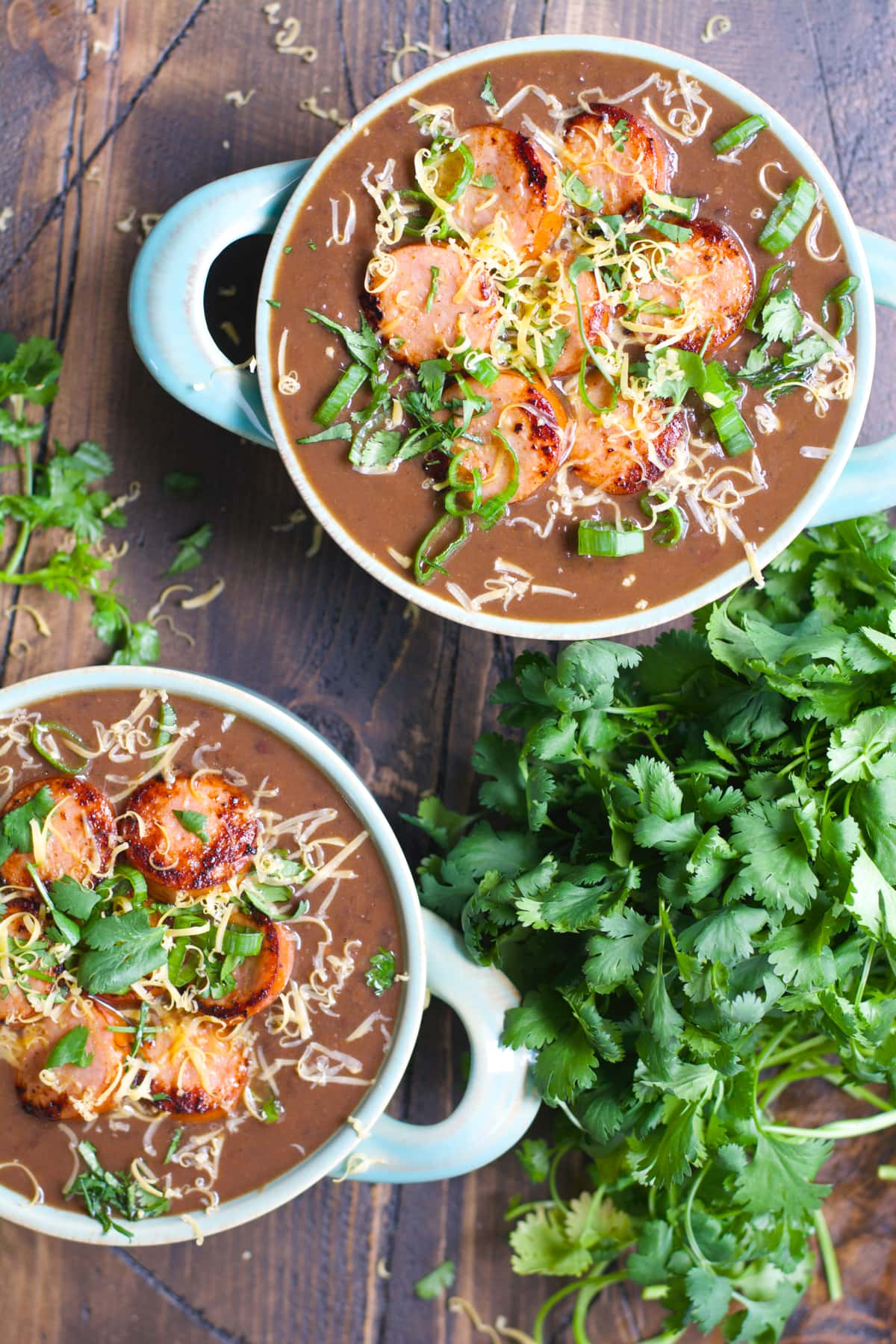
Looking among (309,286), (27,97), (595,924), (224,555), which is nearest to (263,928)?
(595,924)

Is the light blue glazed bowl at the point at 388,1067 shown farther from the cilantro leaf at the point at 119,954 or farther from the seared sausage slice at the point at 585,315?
the seared sausage slice at the point at 585,315

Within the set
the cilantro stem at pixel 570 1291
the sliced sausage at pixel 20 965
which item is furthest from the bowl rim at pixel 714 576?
the cilantro stem at pixel 570 1291

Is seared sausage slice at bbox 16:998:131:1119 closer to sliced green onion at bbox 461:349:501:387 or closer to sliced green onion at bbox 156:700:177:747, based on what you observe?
sliced green onion at bbox 156:700:177:747

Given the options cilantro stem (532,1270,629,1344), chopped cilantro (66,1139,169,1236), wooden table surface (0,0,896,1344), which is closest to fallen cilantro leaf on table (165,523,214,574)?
wooden table surface (0,0,896,1344)

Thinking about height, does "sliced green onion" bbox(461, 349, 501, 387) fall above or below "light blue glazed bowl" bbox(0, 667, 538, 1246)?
above

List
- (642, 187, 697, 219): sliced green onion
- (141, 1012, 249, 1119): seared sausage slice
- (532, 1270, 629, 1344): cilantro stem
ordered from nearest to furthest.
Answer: (642, 187, 697, 219): sliced green onion, (141, 1012, 249, 1119): seared sausage slice, (532, 1270, 629, 1344): cilantro stem

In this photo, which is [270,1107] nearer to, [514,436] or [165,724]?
[165,724]
